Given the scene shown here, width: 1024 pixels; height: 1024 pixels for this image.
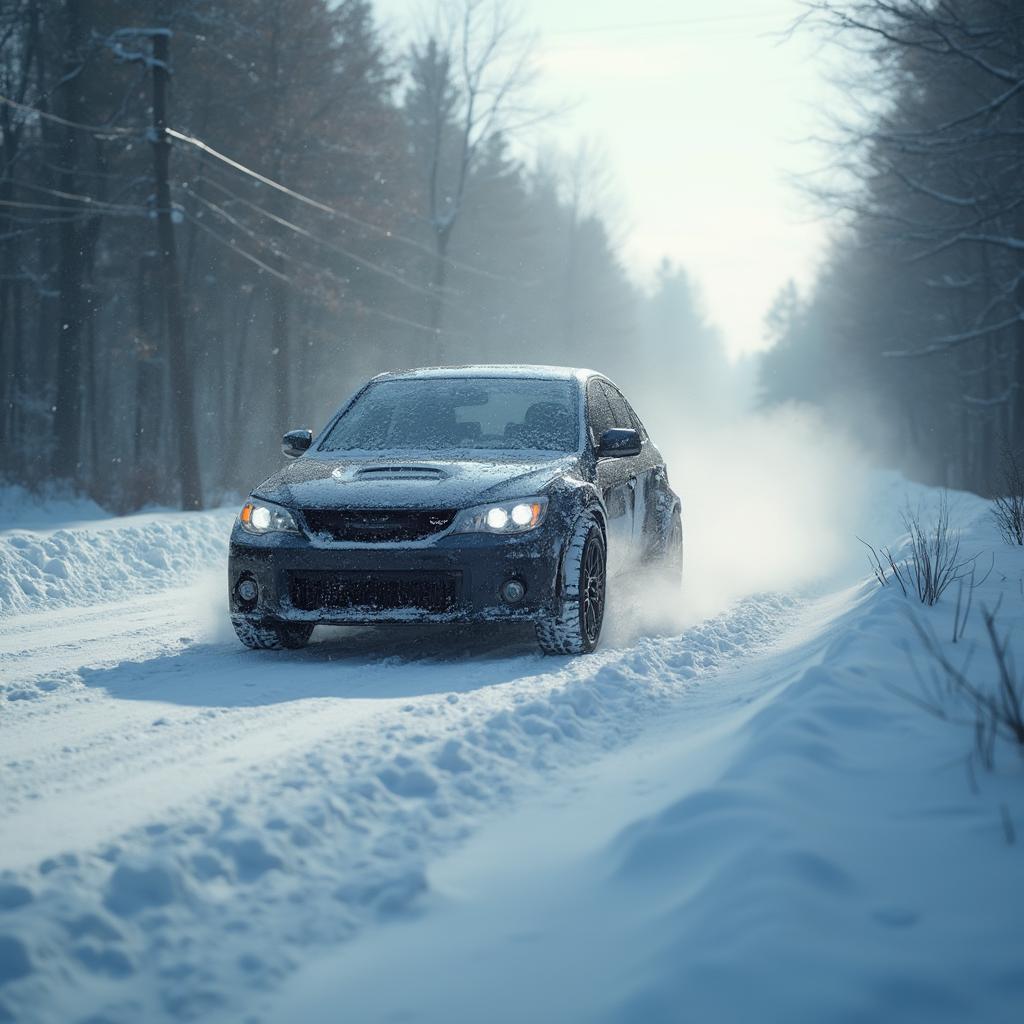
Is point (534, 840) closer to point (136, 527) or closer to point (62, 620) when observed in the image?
point (62, 620)

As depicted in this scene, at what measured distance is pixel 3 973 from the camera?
269 cm

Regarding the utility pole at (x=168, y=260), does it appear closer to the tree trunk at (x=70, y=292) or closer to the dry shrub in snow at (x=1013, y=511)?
the tree trunk at (x=70, y=292)

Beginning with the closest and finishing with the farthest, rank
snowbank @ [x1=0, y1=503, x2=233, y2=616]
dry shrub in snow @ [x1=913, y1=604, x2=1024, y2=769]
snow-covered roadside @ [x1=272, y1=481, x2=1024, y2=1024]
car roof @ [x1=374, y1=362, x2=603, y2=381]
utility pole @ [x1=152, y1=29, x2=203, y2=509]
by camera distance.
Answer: snow-covered roadside @ [x1=272, y1=481, x2=1024, y2=1024] → dry shrub in snow @ [x1=913, y1=604, x2=1024, y2=769] → car roof @ [x1=374, y1=362, x2=603, y2=381] → snowbank @ [x1=0, y1=503, x2=233, y2=616] → utility pole @ [x1=152, y1=29, x2=203, y2=509]

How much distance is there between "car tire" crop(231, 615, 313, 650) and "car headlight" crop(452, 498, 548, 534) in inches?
47.1

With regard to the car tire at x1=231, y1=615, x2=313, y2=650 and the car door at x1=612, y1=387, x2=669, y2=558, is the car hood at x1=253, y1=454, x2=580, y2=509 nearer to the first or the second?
the car tire at x1=231, y1=615, x2=313, y2=650

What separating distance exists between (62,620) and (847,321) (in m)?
48.4

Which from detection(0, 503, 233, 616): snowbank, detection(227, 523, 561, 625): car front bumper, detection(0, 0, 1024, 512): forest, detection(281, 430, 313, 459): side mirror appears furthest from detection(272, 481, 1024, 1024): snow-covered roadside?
detection(0, 0, 1024, 512): forest

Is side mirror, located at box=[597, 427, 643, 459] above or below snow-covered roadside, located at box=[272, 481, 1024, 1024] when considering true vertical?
above

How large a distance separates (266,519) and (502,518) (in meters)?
1.35

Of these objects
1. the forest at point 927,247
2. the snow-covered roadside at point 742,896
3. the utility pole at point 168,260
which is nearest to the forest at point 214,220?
the utility pole at point 168,260

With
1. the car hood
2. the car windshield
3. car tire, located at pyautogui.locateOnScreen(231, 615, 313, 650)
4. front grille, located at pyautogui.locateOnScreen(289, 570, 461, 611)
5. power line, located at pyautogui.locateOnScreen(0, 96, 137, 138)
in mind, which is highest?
power line, located at pyautogui.locateOnScreen(0, 96, 137, 138)

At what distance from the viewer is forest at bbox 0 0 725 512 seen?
2852 cm

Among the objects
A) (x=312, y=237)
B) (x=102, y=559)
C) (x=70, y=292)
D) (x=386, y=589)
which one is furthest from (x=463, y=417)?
(x=312, y=237)

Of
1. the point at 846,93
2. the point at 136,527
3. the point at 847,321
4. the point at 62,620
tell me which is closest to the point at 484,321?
the point at 847,321
